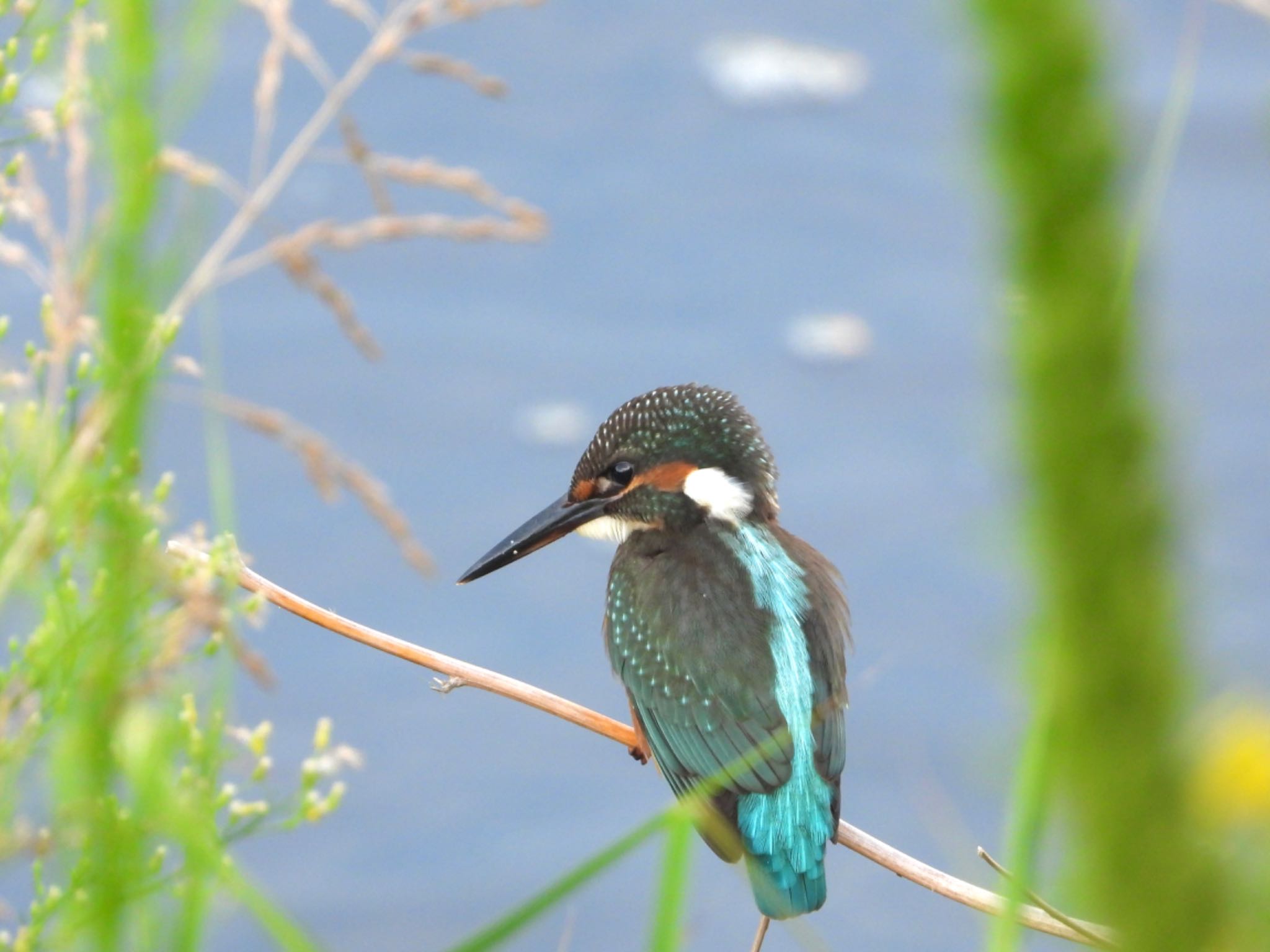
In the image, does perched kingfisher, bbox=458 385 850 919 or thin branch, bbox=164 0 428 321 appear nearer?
thin branch, bbox=164 0 428 321

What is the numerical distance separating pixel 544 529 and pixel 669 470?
246mm

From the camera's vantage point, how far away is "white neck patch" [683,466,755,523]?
2.53 meters

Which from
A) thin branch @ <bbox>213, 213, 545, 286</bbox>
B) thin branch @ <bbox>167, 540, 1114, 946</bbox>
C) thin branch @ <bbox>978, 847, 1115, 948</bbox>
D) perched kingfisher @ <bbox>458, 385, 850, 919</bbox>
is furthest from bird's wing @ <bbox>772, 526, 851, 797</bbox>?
thin branch @ <bbox>978, 847, 1115, 948</bbox>

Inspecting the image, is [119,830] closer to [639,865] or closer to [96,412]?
[96,412]

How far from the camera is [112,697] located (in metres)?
0.67

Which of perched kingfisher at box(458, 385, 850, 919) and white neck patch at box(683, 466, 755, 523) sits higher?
white neck patch at box(683, 466, 755, 523)

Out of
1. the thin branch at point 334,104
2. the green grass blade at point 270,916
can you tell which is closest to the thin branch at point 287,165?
the thin branch at point 334,104

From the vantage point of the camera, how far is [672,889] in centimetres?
67

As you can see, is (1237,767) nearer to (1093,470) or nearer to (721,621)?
(1093,470)

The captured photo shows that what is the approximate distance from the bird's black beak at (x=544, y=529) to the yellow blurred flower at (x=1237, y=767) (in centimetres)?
217

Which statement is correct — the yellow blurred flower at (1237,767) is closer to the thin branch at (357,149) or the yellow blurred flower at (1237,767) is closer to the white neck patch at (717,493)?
the thin branch at (357,149)

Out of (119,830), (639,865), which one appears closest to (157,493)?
(119,830)

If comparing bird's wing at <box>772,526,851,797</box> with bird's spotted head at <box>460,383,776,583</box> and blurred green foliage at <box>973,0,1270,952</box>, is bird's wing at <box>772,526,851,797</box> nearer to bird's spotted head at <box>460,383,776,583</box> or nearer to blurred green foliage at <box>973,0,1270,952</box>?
bird's spotted head at <box>460,383,776,583</box>

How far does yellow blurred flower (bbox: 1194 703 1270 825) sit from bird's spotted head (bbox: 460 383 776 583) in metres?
2.10
